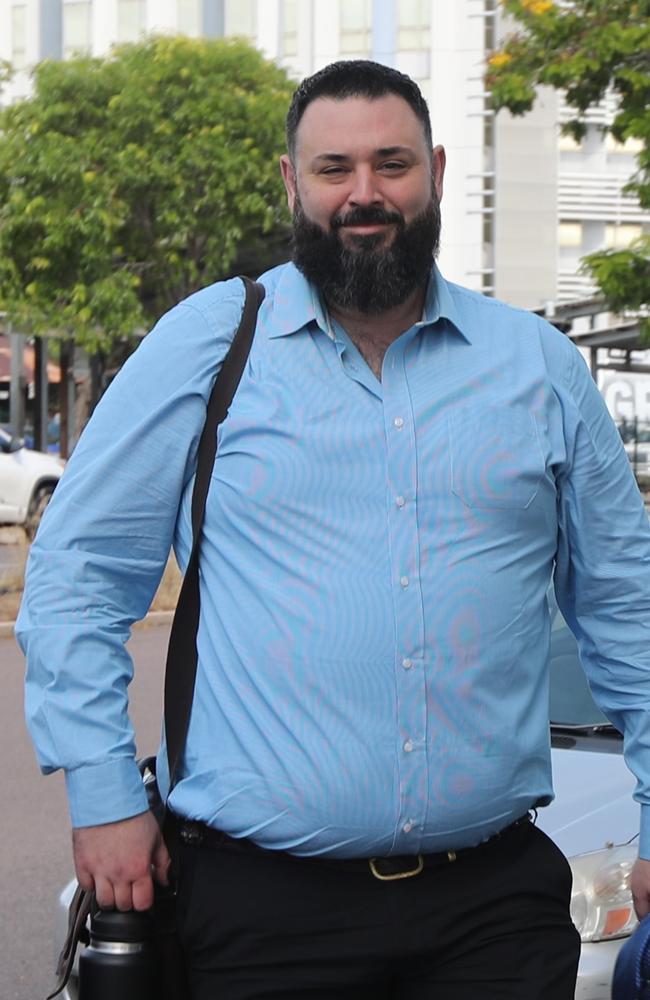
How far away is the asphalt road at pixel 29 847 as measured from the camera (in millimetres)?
5223

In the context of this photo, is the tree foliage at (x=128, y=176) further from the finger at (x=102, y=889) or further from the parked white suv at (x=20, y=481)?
the finger at (x=102, y=889)

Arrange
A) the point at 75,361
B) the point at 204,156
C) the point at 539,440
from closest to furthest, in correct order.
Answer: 1. the point at 539,440
2. the point at 204,156
3. the point at 75,361

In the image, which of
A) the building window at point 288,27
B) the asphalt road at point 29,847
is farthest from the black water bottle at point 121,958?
the building window at point 288,27

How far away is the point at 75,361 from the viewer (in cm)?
4656

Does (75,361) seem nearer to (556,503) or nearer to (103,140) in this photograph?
(103,140)

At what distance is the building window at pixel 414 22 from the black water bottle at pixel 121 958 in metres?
49.9

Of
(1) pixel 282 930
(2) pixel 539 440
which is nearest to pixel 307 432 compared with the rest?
(2) pixel 539 440

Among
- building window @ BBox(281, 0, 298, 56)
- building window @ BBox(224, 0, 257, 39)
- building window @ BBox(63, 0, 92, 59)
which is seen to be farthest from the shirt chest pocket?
building window @ BBox(63, 0, 92, 59)

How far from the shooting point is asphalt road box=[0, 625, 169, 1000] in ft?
17.1

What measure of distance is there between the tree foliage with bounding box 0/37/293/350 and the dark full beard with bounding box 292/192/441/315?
29251 mm

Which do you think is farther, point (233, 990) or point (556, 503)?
point (556, 503)

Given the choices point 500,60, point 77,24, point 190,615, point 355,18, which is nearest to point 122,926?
point 190,615

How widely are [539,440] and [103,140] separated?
31.7 meters

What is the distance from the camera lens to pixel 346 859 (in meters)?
2.26
